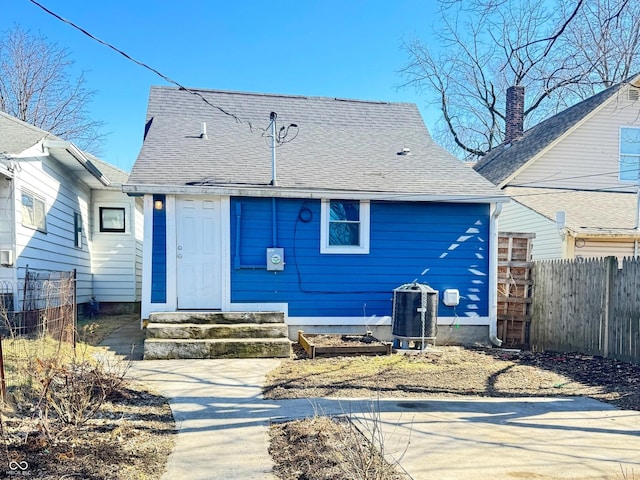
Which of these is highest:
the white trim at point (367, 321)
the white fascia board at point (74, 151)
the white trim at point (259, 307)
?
the white fascia board at point (74, 151)

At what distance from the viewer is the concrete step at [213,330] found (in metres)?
7.16

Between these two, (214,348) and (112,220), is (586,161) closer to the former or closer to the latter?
(214,348)

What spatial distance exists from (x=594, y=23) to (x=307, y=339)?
20.0 ft

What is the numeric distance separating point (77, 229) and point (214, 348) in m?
5.92

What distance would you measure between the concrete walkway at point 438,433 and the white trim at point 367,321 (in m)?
2.66


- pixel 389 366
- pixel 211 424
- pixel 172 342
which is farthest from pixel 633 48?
pixel 172 342

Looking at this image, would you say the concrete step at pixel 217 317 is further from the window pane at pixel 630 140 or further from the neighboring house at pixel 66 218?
the window pane at pixel 630 140

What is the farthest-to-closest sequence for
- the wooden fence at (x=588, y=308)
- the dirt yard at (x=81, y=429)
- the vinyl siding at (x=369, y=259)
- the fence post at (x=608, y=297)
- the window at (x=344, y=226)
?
the window at (x=344, y=226) → the vinyl siding at (x=369, y=259) → the fence post at (x=608, y=297) → the wooden fence at (x=588, y=308) → the dirt yard at (x=81, y=429)

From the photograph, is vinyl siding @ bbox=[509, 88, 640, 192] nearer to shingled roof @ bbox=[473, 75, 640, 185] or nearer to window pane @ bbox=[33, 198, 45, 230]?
shingled roof @ bbox=[473, 75, 640, 185]

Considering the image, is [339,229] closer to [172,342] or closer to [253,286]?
[253,286]

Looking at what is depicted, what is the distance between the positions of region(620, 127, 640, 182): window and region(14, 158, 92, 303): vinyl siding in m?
15.2

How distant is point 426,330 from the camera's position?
7477 mm

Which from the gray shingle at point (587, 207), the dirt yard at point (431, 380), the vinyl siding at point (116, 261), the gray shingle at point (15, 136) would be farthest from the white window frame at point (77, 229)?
the gray shingle at point (587, 207)

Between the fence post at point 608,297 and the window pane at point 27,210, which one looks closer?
the fence post at point 608,297
